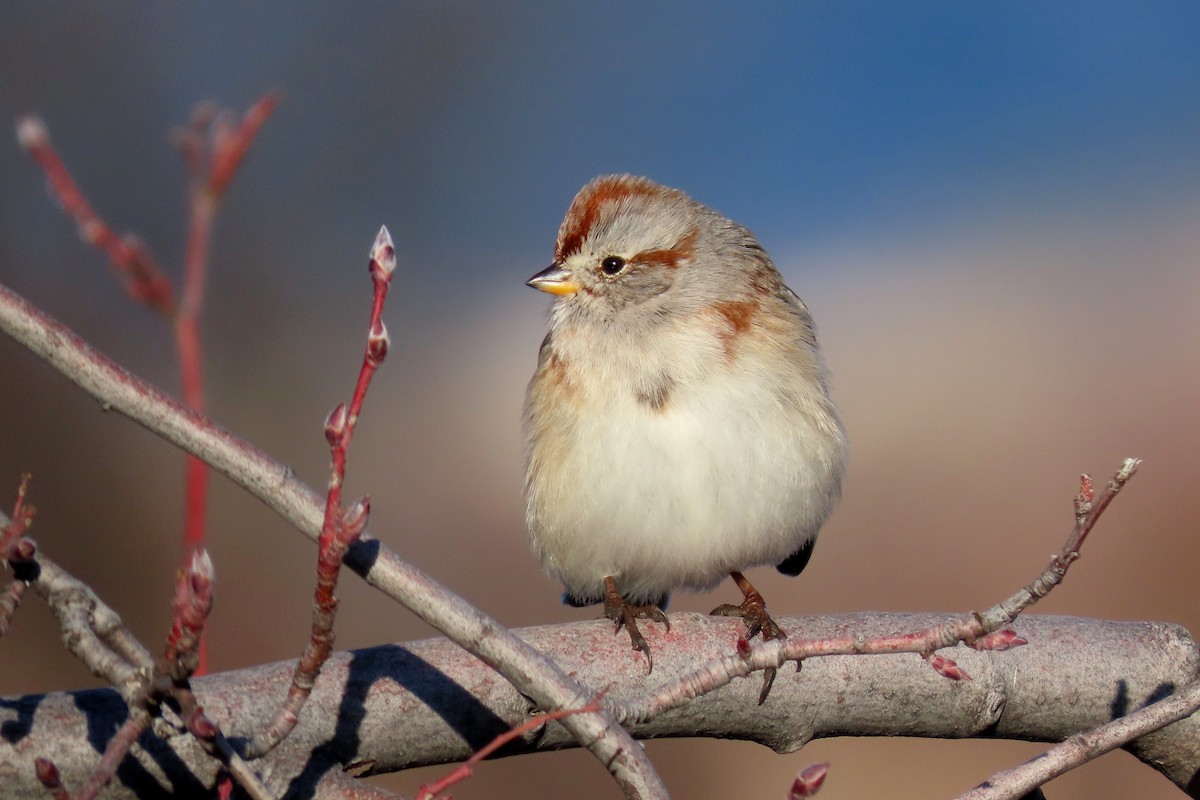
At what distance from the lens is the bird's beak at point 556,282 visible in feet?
9.00

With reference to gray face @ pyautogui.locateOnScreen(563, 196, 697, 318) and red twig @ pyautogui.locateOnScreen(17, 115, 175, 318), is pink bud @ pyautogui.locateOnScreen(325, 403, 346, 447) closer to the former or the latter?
red twig @ pyautogui.locateOnScreen(17, 115, 175, 318)

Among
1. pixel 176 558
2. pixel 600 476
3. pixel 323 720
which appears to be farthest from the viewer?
pixel 176 558

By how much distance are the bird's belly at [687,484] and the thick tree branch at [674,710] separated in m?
0.24

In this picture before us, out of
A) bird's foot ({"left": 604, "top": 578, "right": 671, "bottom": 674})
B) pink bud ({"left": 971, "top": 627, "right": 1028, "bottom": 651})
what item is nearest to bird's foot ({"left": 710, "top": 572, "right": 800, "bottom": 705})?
bird's foot ({"left": 604, "top": 578, "right": 671, "bottom": 674})

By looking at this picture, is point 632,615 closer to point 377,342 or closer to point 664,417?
point 664,417

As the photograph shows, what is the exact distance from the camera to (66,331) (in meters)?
1.19

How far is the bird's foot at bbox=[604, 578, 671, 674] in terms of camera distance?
6.92 feet

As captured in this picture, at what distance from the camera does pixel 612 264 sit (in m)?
2.76

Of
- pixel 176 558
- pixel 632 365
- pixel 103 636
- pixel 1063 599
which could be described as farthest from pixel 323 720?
pixel 1063 599

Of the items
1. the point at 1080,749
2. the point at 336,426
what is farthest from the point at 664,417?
the point at 336,426

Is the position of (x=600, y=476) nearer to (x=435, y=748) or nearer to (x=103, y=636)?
(x=435, y=748)

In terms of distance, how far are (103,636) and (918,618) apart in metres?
1.43

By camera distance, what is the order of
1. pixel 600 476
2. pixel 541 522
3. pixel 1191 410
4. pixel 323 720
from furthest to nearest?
pixel 1191 410
pixel 541 522
pixel 600 476
pixel 323 720

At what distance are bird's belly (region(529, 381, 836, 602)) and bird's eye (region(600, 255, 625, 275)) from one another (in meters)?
0.45
